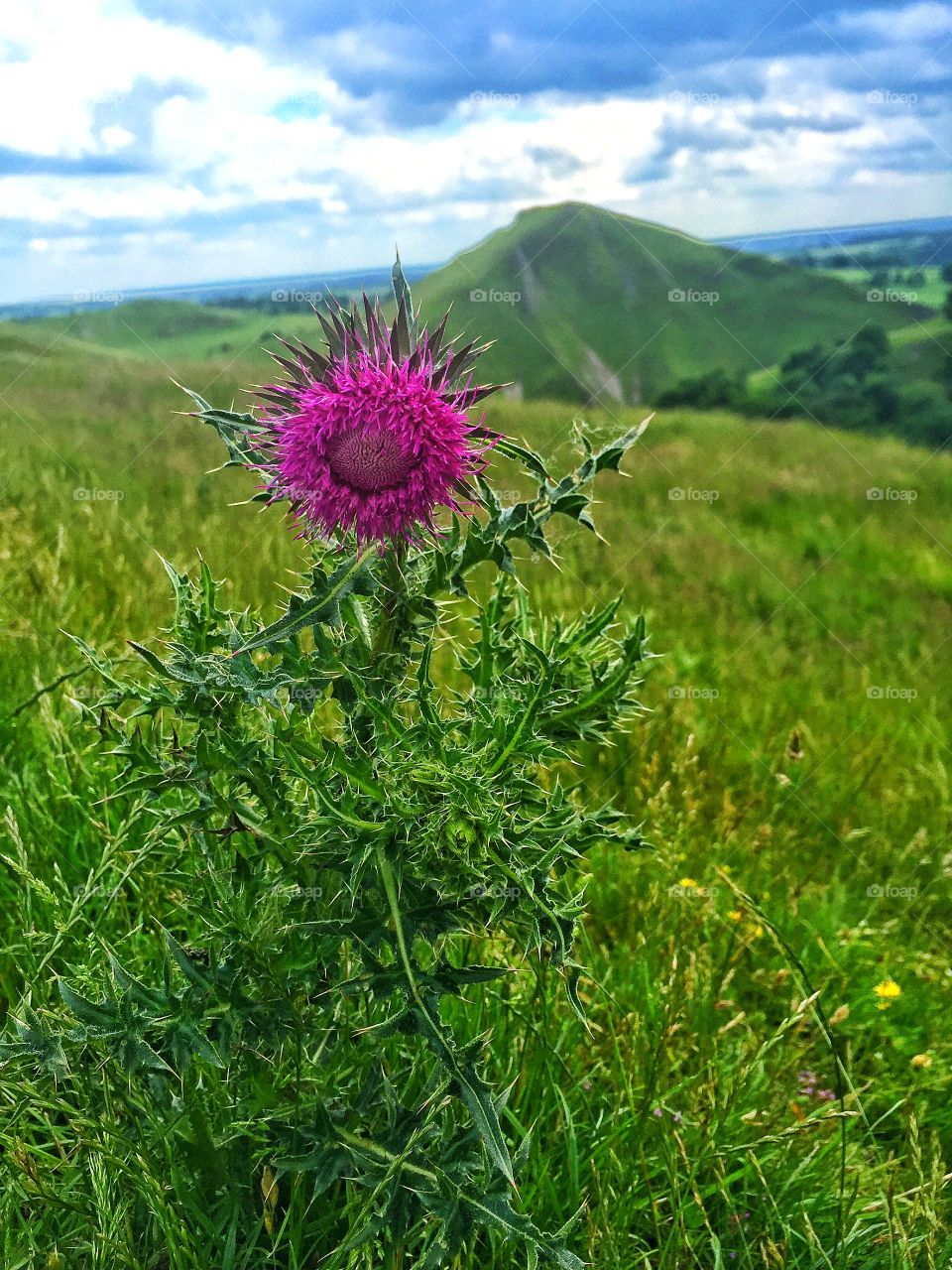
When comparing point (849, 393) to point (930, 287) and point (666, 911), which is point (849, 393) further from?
point (666, 911)

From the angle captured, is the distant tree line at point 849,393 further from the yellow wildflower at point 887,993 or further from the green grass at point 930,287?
the yellow wildflower at point 887,993

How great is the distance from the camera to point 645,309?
2220 cm

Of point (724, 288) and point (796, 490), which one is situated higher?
point (724, 288)

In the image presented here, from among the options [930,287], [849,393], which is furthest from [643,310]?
[930,287]

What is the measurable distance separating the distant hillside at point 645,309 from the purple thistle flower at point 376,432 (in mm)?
15915

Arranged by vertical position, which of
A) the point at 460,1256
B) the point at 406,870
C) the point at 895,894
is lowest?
the point at 895,894

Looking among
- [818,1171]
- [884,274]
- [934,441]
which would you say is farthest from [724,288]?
[818,1171]

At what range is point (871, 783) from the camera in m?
5.66

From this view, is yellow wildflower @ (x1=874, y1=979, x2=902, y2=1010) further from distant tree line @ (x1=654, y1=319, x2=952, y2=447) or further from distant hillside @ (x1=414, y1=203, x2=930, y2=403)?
distant hillside @ (x1=414, y1=203, x2=930, y2=403)

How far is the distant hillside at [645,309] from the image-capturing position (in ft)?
62.4

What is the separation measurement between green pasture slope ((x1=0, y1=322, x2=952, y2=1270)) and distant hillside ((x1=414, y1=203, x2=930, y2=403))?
10.2m

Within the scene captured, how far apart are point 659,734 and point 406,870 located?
3.24 meters

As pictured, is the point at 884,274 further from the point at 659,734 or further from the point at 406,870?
the point at 406,870

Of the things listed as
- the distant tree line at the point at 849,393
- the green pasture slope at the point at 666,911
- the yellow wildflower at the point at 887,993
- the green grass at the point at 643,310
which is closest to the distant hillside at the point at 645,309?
the green grass at the point at 643,310
